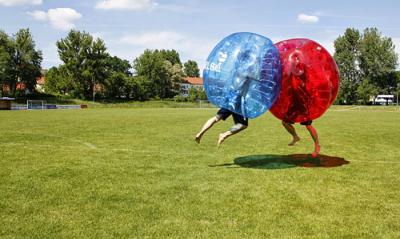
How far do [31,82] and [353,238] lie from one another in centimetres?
7804

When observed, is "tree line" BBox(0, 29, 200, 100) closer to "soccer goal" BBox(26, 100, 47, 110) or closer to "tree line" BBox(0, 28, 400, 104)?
"tree line" BBox(0, 28, 400, 104)

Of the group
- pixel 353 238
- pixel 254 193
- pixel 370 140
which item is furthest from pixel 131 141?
pixel 353 238

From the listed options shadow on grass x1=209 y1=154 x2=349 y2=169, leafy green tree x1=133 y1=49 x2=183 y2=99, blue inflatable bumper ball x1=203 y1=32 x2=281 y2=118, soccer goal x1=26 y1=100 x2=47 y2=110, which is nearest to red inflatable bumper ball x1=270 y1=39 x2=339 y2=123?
blue inflatable bumper ball x1=203 y1=32 x2=281 y2=118

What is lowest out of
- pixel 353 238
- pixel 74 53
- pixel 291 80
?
pixel 353 238

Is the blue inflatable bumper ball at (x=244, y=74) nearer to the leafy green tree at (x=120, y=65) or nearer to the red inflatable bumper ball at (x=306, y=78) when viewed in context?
the red inflatable bumper ball at (x=306, y=78)

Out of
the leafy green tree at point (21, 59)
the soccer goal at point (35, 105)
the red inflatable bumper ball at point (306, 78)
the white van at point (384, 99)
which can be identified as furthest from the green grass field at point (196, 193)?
the white van at point (384, 99)

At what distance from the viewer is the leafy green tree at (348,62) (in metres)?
85.2

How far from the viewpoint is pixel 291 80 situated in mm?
8109

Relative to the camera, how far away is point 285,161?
31.8 feet

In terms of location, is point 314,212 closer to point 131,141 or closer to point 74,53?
point 131,141

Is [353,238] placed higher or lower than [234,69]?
lower

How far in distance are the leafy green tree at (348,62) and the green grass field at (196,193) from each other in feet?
257

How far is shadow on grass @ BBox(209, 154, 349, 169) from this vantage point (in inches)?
355

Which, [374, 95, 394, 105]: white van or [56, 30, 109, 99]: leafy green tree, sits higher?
[56, 30, 109, 99]: leafy green tree
